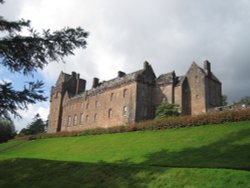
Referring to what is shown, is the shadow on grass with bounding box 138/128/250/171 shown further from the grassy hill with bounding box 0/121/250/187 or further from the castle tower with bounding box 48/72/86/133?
the castle tower with bounding box 48/72/86/133

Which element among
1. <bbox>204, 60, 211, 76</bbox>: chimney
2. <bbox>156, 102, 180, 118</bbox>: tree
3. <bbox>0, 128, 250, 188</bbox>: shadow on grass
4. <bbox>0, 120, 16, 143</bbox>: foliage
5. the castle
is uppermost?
<bbox>204, 60, 211, 76</bbox>: chimney

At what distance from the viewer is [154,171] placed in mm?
17953

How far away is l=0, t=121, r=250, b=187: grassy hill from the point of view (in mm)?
16453

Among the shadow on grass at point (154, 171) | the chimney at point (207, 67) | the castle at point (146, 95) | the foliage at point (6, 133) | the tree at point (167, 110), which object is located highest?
the chimney at point (207, 67)

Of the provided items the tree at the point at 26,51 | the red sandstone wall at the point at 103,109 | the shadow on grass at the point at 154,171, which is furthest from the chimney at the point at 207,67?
the tree at the point at 26,51

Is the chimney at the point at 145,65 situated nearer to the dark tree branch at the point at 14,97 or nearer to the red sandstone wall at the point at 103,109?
the red sandstone wall at the point at 103,109

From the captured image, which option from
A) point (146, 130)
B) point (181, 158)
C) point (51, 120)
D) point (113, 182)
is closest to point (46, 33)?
point (113, 182)

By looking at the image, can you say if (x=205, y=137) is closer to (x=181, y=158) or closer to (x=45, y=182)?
(x=181, y=158)

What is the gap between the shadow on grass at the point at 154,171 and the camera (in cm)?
1598

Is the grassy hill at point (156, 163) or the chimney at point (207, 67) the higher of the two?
the chimney at point (207, 67)

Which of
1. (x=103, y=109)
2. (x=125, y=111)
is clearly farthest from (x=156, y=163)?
(x=103, y=109)

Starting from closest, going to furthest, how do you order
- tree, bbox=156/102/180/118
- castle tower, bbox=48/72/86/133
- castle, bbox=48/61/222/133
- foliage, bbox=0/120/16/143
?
tree, bbox=156/102/180/118 < castle, bbox=48/61/222/133 < castle tower, bbox=48/72/86/133 < foliage, bbox=0/120/16/143

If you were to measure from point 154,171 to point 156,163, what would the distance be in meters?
4.82

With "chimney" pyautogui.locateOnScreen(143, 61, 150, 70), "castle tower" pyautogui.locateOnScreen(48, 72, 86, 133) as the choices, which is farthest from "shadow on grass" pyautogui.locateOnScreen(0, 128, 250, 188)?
"castle tower" pyautogui.locateOnScreen(48, 72, 86, 133)
